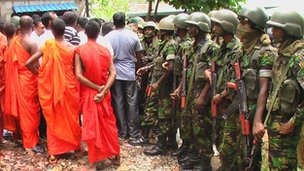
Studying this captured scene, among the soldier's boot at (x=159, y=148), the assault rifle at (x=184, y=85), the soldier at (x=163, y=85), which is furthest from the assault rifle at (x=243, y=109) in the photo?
the soldier's boot at (x=159, y=148)

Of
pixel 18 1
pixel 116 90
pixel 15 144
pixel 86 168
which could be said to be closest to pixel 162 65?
pixel 116 90

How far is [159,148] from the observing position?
229 inches

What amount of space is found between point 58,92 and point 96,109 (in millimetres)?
570

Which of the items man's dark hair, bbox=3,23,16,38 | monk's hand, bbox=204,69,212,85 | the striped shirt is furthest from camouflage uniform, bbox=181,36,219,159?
man's dark hair, bbox=3,23,16,38

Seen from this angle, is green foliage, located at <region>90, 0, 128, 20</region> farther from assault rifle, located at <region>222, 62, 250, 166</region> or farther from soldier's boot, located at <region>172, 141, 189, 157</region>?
assault rifle, located at <region>222, 62, 250, 166</region>

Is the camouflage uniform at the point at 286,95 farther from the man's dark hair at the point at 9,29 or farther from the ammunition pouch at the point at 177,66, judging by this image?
the man's dark hair at the point at 9,29

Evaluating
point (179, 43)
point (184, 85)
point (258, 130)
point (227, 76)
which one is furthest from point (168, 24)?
point (258, 130)

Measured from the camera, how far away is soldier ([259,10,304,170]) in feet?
10.8

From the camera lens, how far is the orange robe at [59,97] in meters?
5.25

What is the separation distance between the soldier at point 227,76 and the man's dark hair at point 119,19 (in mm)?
2063

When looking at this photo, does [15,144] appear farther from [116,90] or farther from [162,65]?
[162,65]

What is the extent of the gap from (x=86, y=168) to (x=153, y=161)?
913 millimetres

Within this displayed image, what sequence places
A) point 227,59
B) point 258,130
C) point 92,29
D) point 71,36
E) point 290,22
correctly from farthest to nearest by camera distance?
point 71,36 < point 92,29 < point 227,59 < point 258,130 < point 290,22

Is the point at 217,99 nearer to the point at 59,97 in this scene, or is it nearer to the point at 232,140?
the point at 232,140
